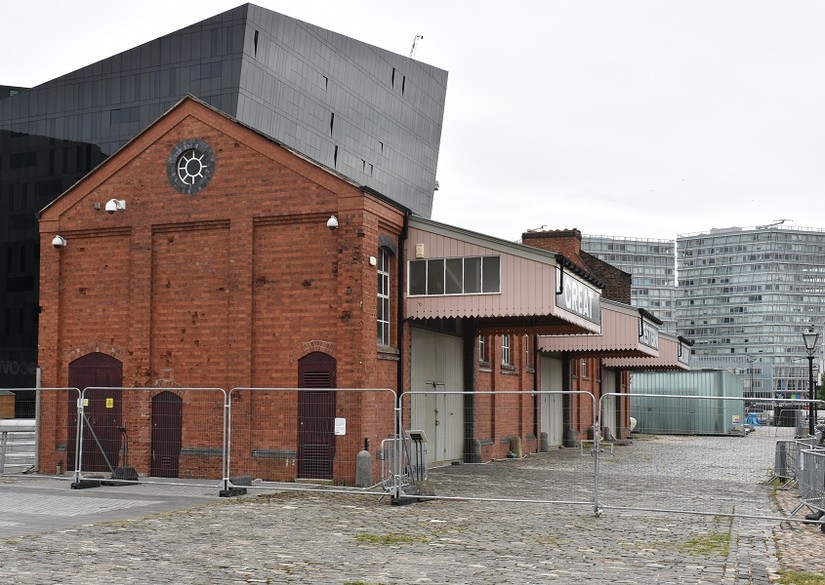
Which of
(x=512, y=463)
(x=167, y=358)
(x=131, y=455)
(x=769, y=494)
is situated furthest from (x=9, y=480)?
(x=769, y=494)

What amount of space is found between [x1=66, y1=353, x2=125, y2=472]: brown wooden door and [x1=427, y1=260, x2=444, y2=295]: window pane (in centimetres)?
721

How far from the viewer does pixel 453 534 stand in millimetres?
12922

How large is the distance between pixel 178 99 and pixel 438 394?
43793 mm

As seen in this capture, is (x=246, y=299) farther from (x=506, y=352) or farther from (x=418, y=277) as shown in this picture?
(x=506, y=352)

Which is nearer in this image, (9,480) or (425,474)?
(425,474)

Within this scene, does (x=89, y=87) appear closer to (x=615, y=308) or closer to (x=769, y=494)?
(x=615, y=308)

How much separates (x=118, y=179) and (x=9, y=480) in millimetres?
7046

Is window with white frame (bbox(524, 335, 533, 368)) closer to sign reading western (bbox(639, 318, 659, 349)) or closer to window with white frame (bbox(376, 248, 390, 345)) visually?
sign reading western (bbox(639, 318, 659, 349))

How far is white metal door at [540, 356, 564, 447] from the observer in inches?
1357

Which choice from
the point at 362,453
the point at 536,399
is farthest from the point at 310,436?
the point at 536,399

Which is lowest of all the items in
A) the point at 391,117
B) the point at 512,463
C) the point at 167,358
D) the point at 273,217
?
the point at 512,463

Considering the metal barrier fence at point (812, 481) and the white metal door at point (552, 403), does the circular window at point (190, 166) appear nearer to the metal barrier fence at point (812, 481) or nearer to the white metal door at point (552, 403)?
the metal barrier fence at point (812, 481)

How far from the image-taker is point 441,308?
2128 centimetres

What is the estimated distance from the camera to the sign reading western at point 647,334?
36.0 m
